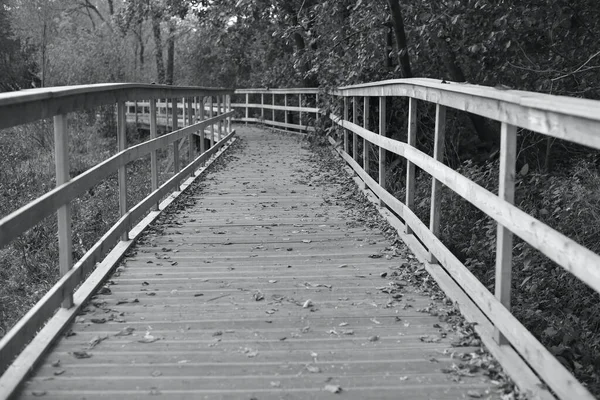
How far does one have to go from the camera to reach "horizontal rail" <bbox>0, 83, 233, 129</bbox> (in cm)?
313

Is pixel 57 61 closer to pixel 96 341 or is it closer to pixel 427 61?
pixel 427 61

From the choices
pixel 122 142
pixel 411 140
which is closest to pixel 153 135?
pixel 122 142

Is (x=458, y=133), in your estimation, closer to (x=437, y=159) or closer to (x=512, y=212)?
(x=437, y=159)

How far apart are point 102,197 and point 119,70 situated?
16.7m

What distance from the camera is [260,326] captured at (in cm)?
398

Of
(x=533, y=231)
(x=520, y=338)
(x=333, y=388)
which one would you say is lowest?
(x=333, y=388)

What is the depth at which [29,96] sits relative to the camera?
10.9 ft

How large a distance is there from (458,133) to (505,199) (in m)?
9.02

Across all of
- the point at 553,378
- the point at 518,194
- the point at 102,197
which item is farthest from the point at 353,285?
the point at 102,197

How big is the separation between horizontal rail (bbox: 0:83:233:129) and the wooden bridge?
0.5 inches

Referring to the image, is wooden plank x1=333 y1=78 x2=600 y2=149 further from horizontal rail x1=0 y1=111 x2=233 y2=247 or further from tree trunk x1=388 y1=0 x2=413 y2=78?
tree trunk x1=388 y1=0 x2=413 y2=78

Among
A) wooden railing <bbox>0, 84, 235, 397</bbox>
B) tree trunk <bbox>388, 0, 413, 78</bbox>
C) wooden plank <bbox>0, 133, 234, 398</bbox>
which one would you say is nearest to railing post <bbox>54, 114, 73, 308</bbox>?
wooden railing <bbox>0, 84, 235, 397</bbox>

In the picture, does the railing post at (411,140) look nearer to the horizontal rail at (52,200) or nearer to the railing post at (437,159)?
the railing post at (437,159)

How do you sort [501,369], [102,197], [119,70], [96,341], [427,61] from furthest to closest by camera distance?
[119,70], [427,61], [102,197], [96,341], [501,369]
